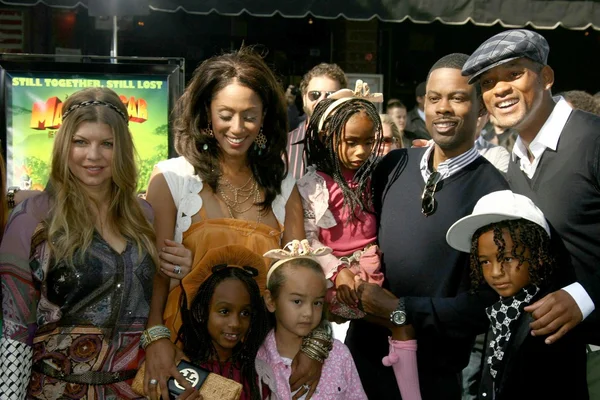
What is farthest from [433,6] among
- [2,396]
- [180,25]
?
[2,396]

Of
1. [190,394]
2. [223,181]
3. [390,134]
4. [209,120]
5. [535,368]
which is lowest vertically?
[190,394]

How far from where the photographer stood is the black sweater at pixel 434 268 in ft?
11.3

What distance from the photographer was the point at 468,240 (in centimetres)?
338

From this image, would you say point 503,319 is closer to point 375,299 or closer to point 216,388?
point 375,299

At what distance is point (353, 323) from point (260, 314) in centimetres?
56

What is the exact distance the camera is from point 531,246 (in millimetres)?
3189

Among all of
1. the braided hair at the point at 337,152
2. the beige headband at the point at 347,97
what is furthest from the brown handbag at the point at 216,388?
the beige headband at the point at 347,97

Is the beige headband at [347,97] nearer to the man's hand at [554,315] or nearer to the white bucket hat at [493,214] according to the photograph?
the white bucket hat at [493,214]

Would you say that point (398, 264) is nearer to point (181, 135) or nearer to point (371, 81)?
point (181, 135)

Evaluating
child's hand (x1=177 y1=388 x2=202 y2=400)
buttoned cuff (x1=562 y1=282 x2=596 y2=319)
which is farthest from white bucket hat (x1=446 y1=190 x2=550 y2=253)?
child's hand (x1=177 y1=388 x2=202 y2=400)

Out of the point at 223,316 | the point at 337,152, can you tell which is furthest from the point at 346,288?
the point at 337,152

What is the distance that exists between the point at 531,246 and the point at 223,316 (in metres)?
1.32

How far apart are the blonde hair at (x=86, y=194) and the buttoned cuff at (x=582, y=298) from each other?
5.58ft

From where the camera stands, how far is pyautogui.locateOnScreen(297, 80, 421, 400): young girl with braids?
3.73 meters
